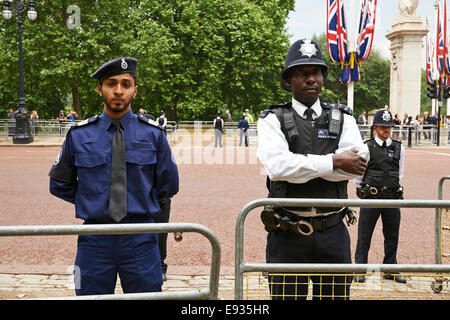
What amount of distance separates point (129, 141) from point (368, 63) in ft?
214

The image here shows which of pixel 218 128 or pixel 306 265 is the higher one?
pixel 218 128

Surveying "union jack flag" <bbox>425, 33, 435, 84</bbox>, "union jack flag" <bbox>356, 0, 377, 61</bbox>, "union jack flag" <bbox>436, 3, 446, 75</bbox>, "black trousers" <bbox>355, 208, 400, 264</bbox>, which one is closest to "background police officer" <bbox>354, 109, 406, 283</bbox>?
"black trousers" <bbox>355, 208, 400, 264</bbox>

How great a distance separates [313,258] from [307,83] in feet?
3.48

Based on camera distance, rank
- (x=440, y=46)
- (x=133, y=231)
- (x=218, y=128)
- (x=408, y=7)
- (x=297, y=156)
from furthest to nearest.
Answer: (x=408, y=7)
(x=440, y=46)
(x=218, y=128)
(x=297, y=156)
(x=133, y=231)

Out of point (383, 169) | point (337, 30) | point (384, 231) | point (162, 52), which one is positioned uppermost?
point (162, 52)

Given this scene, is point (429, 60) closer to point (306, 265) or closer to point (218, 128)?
point (218, 128)

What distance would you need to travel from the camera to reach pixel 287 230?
2838 mm

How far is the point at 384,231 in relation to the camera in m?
5.09

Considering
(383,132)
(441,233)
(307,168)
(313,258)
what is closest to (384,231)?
(441,233)

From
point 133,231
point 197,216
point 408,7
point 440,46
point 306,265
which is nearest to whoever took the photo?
point 133,231

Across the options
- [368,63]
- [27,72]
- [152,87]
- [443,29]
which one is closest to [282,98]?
[152,87]

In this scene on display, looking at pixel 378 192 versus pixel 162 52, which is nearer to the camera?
pixel 378 192

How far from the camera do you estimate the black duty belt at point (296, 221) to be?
9.13 feet
